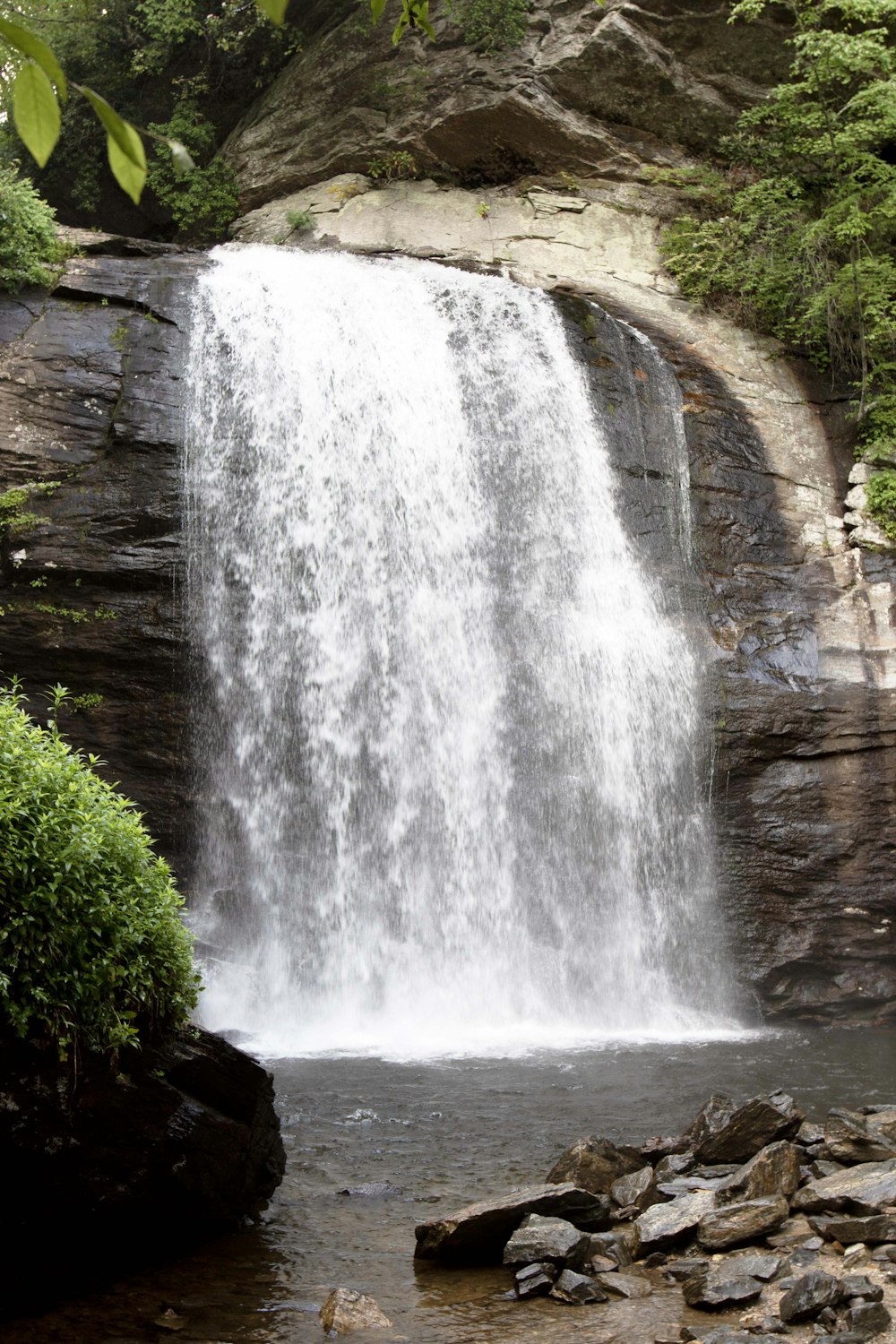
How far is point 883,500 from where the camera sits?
42.2ft

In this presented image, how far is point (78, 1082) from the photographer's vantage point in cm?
425

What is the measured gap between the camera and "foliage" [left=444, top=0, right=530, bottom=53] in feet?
54.5

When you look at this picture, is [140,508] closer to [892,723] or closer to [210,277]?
[210,277]

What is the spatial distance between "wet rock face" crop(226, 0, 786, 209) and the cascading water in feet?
16.6

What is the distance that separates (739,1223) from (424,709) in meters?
6.86

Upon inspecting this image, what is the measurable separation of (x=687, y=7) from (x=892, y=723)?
Result: 475 inches

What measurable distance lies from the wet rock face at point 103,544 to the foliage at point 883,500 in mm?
7980

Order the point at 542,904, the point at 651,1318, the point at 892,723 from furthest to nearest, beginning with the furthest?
the point at 892,723, the point at 542,904, the point at 651,1318

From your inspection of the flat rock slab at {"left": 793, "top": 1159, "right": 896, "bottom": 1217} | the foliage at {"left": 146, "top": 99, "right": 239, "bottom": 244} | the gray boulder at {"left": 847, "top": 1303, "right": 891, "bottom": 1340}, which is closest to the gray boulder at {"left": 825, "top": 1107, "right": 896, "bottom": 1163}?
the flat rock slab at {"left": 793, "top": 1159, "right": 896, "bottom": 1217}

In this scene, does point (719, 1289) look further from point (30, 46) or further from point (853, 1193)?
point (30, 46)

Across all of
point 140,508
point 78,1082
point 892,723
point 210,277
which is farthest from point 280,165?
point 78,1082

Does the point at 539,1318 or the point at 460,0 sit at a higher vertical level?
the point at 460,0

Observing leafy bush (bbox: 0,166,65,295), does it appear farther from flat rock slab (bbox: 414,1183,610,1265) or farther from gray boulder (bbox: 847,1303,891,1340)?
gray boulder (bbox: 847,1303,891,1340)

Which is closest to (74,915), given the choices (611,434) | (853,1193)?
(853,1193)
